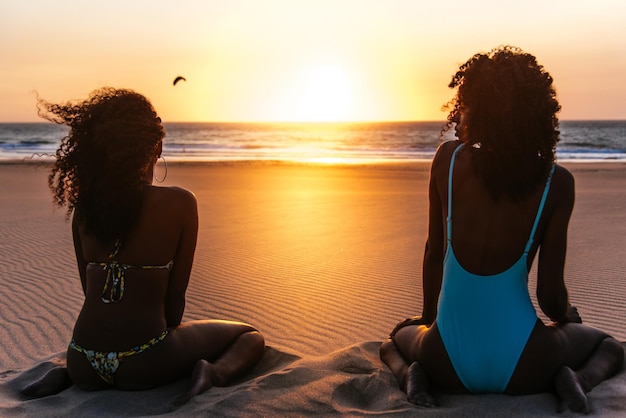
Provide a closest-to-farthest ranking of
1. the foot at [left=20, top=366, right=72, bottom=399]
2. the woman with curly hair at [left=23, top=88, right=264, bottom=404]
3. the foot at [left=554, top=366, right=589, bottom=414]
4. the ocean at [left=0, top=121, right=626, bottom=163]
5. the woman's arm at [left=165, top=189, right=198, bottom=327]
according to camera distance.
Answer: the foot at [left=554, top=366, right=589, bottom=414] → the woman with curly hair at [left=23, top=88, right=264, bottom=404] → the woman's arm at [left=165, top=189, right=198, bottom=327] → the foot at [left=20, top=366, right=72, bottom=399] → the ocean at [left=0, top=121, right=626, bottom=163]

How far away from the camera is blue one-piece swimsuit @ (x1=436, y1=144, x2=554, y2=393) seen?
10.4ft

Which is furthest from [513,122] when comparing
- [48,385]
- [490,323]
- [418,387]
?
[48,385]

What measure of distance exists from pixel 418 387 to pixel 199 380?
1114 millimetres

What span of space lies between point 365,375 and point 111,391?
4.48ft

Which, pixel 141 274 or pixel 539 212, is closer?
pixel 539 212

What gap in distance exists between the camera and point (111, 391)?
→ 348 cm

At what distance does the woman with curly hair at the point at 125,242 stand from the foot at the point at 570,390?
174 centimetres

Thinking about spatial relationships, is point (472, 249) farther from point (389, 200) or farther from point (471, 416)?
point (389, 200)

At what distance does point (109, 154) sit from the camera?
10.7 feet

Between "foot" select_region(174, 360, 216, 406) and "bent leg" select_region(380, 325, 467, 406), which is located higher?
"bent leg" select_region(380, 325, 467, 406)

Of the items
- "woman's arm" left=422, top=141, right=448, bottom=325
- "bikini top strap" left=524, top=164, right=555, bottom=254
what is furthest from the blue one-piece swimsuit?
"woman's arm" left=422, top=141, right=448, bottom=325

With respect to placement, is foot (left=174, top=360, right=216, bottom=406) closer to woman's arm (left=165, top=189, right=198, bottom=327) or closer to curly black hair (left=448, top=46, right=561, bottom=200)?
woman's arm (left=165, top=189, right=198, bottom=327)

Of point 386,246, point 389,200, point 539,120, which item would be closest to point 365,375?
point 539,120

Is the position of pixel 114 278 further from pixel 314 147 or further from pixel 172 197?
pixel 314 147
